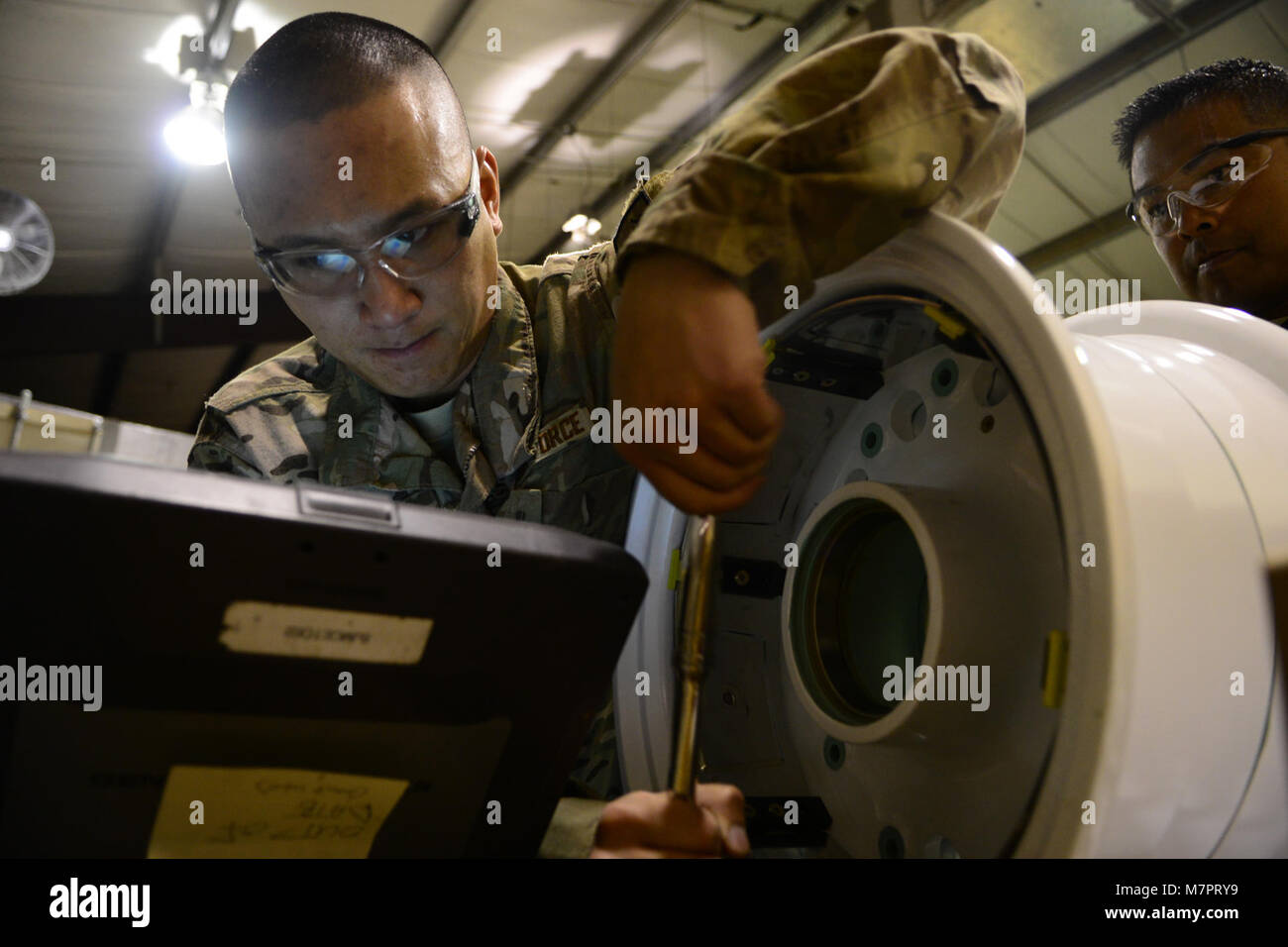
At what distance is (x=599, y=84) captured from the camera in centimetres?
409

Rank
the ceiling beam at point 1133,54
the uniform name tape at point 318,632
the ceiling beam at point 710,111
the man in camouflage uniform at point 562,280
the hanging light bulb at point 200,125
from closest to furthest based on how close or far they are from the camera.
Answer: the uniform name tape at point 318,632
the man in camouflage uniform at point 562,280
the ceiling beam at point 1133,54
the hanging light bulb at point 200,125
the ceiling beam at point 710,111

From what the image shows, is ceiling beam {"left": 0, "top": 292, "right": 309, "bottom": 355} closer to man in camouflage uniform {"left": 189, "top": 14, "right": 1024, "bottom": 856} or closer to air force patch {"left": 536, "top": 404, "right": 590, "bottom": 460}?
man in camouflage uniform {"left": 189, "top": 14, "right": 1024, "bottom": 856}

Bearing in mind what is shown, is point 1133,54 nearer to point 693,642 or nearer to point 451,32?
point 451,32

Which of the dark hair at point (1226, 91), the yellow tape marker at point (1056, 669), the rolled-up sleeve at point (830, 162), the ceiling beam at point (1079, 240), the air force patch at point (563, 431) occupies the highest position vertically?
the ceiling beam at point (1079, 240)

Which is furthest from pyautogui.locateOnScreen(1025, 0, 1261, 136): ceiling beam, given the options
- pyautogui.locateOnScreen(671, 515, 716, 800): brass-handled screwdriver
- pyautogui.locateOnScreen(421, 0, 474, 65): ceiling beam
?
pyautogui.locateOnScreen(671, 515, 716, 800): brass-handled screwdriver

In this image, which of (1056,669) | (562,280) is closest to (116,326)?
(562,280)

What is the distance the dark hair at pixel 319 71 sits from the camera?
1.10 meters

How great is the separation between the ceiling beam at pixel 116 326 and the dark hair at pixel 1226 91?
4.65 m

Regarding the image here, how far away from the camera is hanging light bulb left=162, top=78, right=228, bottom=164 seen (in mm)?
3541

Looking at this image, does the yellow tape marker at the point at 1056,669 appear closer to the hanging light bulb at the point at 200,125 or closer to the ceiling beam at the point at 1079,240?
the hanging light bulb at the point at 200,125

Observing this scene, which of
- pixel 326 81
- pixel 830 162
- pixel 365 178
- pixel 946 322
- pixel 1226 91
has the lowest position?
pixel 946 322

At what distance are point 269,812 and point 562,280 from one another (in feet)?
3.46

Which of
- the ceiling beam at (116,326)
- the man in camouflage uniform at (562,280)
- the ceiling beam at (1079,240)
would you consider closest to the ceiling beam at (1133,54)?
the ceiling beam at (1079,240)

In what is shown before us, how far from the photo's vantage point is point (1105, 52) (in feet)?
11.7
